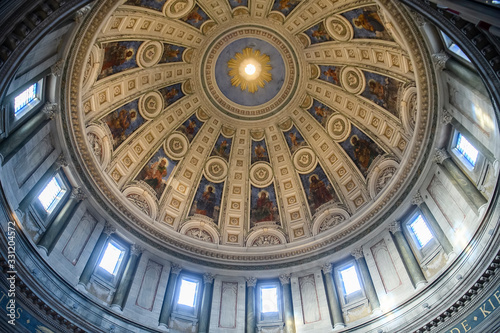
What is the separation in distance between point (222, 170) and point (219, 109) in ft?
17.1

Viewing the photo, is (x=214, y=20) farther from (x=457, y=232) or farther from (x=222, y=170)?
(x=457, y=232)

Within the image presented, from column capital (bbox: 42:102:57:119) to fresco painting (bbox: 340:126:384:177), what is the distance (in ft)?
63.1

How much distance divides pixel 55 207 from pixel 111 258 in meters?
4.33

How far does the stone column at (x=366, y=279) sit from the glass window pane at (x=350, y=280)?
57cm

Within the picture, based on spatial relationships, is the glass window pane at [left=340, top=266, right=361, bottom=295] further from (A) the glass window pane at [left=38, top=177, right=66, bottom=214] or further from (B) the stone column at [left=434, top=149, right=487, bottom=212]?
(A) the glass window pane at [left=38, top=177, right=66, bottom=214]

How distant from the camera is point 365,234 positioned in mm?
24125

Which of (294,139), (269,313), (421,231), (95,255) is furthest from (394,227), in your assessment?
(95,255)

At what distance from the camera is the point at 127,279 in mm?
21812

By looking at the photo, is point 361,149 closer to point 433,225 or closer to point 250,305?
point 433,225

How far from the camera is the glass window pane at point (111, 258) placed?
71.4ft

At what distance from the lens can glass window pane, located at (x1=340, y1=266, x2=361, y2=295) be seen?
22.6 m

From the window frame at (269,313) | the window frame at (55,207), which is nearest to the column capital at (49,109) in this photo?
the window frame at (55,207)

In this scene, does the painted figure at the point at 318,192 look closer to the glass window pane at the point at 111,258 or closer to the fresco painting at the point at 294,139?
the fresco painting at the point at 294,139

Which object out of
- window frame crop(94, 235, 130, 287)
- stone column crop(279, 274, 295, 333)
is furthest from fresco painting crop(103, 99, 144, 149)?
stone column crop(279, 274, 295, 333)
